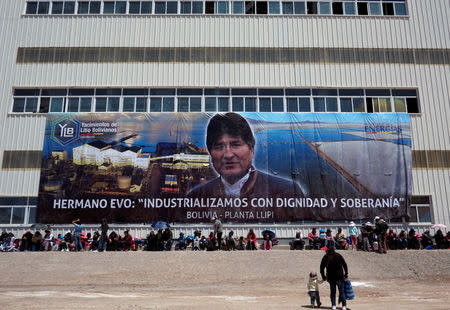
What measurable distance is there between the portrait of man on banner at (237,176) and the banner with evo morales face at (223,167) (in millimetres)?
60

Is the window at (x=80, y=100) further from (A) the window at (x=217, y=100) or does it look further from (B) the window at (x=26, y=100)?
(A) the window at (x=217, y=100)

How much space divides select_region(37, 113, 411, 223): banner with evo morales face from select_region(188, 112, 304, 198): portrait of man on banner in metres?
0.06

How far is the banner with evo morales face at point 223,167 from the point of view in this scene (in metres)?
23.5

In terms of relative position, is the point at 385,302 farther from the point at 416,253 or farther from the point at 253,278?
the point at 416,253

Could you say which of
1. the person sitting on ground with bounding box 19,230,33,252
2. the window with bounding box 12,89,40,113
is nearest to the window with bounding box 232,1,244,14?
the window with bounding box 12,89,40,113

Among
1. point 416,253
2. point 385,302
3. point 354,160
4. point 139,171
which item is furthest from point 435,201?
point 139,171

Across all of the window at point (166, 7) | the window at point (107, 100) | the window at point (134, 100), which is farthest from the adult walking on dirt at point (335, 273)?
the window at point (166, 7)

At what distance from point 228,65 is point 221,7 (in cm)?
456

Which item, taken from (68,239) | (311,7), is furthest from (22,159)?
(311,7)

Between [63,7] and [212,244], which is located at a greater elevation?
[63,7]

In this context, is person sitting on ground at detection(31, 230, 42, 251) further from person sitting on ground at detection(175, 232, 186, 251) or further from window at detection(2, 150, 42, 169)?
person sitting on ground at detection(175, 232, 186, 251)

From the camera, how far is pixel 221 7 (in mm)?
27656

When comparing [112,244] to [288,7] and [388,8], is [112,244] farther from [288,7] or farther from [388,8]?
[388,8]

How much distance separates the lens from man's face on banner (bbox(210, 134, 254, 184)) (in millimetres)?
23781
